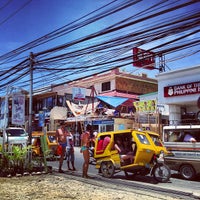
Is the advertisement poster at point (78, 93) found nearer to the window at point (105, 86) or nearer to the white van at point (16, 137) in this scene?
the window at point (105, 86)

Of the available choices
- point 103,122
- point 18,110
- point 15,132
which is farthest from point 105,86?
point 18,110

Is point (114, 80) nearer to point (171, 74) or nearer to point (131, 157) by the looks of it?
point (171, 74)

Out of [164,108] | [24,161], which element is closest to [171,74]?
[164,108]

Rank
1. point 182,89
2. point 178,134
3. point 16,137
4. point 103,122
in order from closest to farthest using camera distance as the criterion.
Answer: point 178,134
point 16,137
point 182,89
point 103,122

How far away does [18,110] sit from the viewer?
14547mm

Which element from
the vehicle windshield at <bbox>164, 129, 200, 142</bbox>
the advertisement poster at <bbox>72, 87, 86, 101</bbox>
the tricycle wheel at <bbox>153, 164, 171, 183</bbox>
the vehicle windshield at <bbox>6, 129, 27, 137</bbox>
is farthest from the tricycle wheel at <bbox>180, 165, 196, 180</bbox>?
the advertisement poster at <bbox>72, 87, 86, 101</bbox>

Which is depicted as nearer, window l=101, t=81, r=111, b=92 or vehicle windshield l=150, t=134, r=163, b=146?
vehicle windshield l=150, t=134, r=163, b=146

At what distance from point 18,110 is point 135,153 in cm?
570

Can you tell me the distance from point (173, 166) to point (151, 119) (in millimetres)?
13582

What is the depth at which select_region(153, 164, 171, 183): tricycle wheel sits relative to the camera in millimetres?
11391

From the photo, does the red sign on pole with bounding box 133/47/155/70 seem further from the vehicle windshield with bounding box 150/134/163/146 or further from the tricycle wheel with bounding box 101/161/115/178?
the tricycle wheel with bounding box 101/161/115/178

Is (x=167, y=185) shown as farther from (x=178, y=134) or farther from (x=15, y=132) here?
(x=15, y=132)

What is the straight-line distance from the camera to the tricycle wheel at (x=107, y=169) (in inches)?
479

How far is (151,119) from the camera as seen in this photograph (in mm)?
26562
